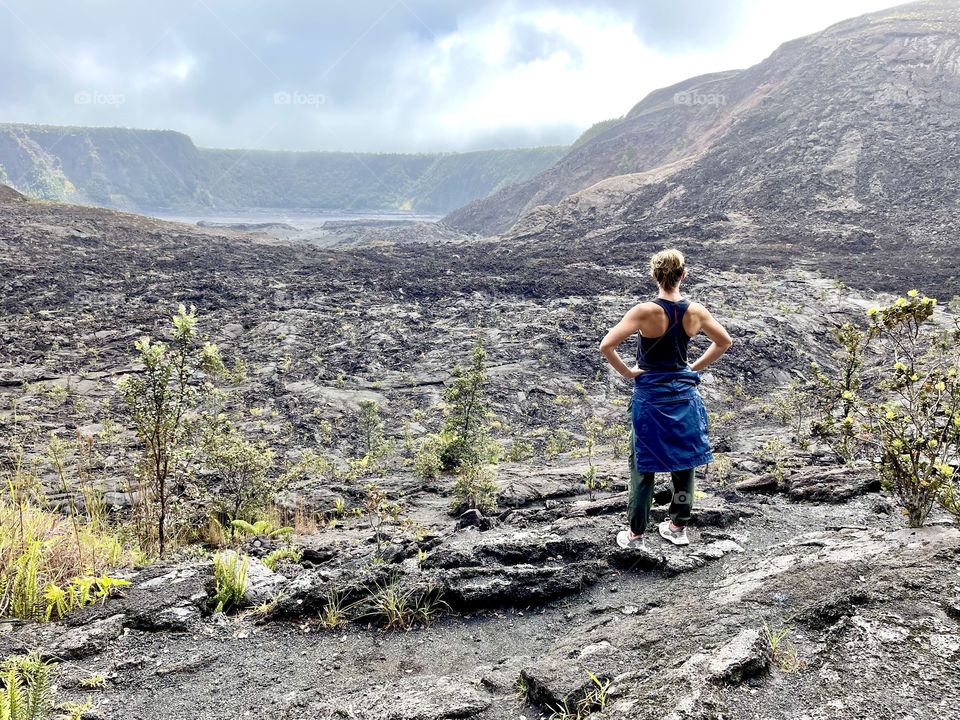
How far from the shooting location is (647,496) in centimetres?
318

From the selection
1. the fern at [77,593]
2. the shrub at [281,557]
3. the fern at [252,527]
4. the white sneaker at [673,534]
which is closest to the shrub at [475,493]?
the fern at [252,527]

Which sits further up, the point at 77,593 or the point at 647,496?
the point at 647,496

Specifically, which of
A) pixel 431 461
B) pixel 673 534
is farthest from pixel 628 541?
pixel 431 461

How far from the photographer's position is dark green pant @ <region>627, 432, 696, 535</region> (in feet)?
10.2

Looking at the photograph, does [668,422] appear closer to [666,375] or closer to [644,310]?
[666,375]

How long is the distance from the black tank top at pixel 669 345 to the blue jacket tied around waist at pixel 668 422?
0.05 metres

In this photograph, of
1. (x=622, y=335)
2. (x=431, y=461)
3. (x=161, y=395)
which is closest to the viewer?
(x=622, y=335)

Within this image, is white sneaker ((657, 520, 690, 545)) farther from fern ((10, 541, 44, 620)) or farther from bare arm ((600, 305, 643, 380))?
fern ((10, 541, 44, 620))

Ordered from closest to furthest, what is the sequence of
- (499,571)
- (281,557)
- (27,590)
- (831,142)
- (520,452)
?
(27,590) < (499,571) < (281,557) < (520,452) < (831,142)

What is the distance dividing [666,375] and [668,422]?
242 mm

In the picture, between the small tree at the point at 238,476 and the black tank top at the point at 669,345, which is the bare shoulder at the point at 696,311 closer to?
the black tank top at the point at 669,345

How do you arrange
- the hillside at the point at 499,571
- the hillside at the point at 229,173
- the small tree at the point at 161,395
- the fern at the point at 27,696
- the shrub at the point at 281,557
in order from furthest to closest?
the hillside at the point at 229,173, the small tree at the point at 161,395, the shrub at the point at 281,557, the hillside at the point at 499,571, the fern at the point at 27,696

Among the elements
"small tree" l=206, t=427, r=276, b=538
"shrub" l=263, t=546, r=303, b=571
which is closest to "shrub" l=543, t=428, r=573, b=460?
"small tree" l=206, t=427, r=276, b=538

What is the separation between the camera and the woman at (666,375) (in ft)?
9.37
